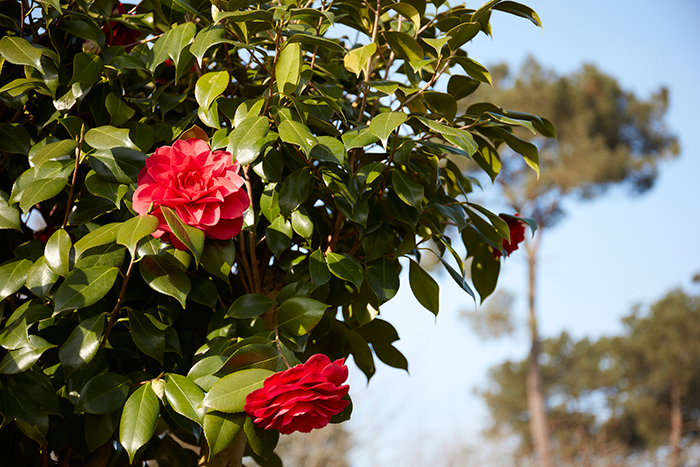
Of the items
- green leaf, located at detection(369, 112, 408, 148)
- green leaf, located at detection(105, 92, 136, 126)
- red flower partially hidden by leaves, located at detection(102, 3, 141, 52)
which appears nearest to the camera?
green leaf, located at detection(369, 112, 408, 148)

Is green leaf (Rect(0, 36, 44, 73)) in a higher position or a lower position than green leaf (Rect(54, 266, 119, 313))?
higher

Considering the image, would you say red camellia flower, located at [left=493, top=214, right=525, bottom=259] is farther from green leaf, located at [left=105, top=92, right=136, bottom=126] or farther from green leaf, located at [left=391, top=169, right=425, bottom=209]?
green leaf, located at [left=105, top=92, right=136, bottom=126]

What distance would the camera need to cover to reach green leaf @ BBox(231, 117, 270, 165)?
1.95 feet

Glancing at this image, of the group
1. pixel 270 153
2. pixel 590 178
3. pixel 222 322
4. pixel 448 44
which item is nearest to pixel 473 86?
pixel 448 44

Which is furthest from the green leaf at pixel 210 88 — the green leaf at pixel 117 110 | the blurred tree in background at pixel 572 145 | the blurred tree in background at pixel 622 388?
the blurred tree in background at pixel 622 388

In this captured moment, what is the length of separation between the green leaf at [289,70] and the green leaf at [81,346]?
1.17 ft

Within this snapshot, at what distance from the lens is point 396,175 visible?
71 cm

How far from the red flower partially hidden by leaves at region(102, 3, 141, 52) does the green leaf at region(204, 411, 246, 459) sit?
629mm

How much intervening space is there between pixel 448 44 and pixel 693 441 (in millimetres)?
12340

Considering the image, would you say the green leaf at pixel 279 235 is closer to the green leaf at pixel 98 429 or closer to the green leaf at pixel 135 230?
the green leaf at pixel 135 230

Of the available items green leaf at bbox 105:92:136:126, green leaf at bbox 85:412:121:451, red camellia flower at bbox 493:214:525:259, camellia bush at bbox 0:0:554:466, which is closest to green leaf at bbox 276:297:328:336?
camellia bush at bbox 0:0:554:466

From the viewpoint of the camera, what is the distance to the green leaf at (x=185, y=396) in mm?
562

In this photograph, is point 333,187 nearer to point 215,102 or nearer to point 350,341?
point 215,102

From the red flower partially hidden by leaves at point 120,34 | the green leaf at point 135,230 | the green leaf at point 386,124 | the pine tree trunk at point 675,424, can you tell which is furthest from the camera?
the pine tree trunk at point 675,424
